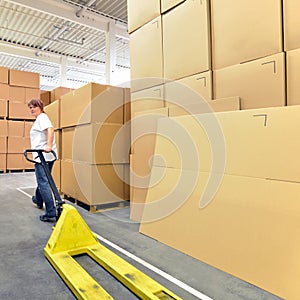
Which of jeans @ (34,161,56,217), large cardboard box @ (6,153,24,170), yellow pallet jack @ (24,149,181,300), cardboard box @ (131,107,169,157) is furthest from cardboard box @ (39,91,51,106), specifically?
yellow pallet jack @ (24,149,181,300)

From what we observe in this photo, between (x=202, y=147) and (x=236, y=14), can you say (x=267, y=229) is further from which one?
(x=236, y=14)

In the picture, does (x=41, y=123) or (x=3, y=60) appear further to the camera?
(x=3, y=60)

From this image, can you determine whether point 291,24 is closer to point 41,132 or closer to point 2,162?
point 41,132

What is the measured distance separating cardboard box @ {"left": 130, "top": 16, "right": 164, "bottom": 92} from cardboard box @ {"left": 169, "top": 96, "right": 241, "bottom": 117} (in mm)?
414

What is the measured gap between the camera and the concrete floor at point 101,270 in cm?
148

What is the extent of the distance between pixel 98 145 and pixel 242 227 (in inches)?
83.9

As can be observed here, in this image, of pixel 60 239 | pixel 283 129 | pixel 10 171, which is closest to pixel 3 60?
pixel 10 171

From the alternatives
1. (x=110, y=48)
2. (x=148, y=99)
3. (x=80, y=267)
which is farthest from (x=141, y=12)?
(x=110, y=48)

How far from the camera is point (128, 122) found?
357cm

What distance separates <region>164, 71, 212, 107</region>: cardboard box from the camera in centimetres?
219

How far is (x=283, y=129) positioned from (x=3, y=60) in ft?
38.9

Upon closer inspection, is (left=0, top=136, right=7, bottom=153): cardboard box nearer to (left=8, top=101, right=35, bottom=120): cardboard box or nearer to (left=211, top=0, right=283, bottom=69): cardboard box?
(left=8, top=101, right=35, bottom=120): cardboard box

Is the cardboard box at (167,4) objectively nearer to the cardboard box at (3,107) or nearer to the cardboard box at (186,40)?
the cardboard box at (186,40)

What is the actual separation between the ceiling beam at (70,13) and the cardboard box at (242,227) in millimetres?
5766
